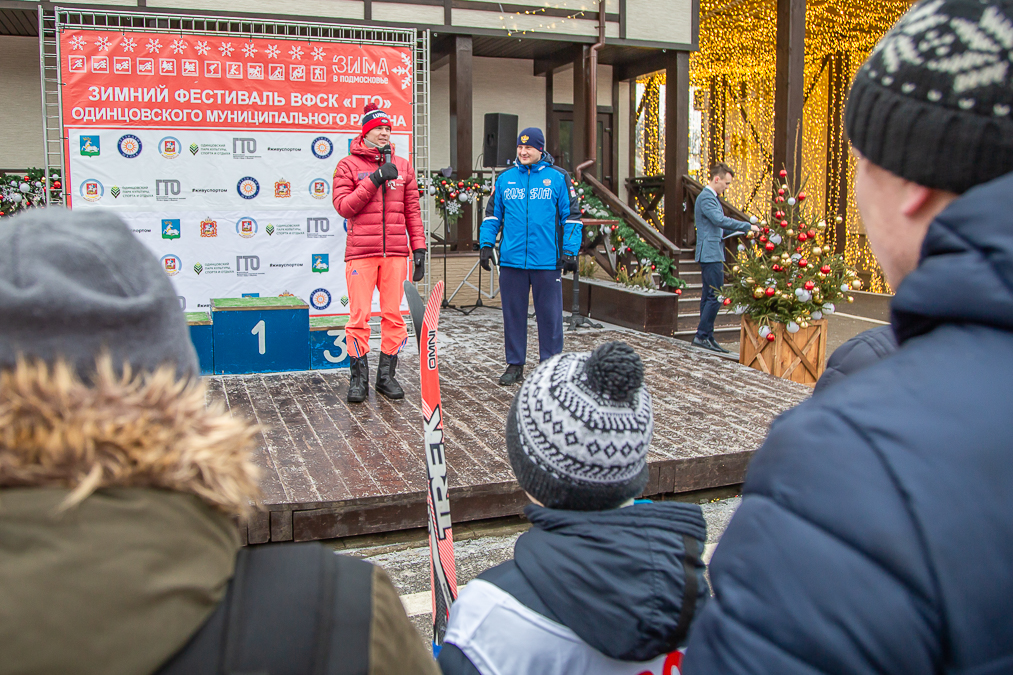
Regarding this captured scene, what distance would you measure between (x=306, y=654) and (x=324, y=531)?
285 centimetres

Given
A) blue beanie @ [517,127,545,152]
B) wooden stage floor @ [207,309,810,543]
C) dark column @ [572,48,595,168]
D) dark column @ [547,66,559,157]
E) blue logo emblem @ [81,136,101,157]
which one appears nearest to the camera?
wooden stage floor @ [207,309,810,543]

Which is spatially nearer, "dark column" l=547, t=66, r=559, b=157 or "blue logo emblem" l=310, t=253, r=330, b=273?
"blue logo emblem" l=310, t=253, r=330, b=273

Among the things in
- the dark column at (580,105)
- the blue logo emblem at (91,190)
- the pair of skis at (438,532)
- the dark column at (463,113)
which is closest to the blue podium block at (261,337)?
the blue logo emblem at (91,190)

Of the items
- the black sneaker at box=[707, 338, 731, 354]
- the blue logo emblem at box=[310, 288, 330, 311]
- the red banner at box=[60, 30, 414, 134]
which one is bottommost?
the black sneaker at box=[707, 338, 731, 354]

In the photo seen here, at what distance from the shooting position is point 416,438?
14.9ft

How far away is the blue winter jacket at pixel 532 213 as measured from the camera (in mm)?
6184

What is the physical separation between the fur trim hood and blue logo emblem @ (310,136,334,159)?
672 centimetres

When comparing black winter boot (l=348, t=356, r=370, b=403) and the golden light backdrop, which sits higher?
the golden light backdrop

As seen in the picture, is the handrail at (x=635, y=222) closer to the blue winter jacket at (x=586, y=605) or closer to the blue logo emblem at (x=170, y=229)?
the blue logo emblem at (x=170, y=229)

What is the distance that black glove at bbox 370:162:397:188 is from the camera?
205 inches

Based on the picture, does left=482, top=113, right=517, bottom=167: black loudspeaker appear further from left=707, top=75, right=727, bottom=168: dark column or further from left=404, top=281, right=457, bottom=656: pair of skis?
left=404, top=281, right=457, bottom=656: pair of skis

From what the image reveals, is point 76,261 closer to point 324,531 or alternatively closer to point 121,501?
point 121,501

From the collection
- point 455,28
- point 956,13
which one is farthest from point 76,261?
point 455,28

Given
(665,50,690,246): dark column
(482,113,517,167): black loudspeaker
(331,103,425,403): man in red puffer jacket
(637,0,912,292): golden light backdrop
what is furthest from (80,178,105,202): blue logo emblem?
(637,0,912,292): golden light backdrop
